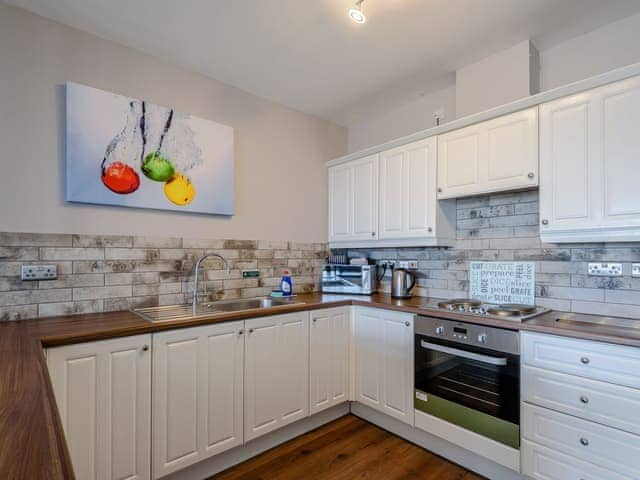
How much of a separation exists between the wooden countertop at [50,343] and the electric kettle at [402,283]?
0.08m

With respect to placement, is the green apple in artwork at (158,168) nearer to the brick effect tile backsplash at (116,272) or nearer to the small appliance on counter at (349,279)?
the brick effect tile backsplash at (116,272)

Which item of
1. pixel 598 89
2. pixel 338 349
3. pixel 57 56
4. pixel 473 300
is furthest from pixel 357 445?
pixel 57 56

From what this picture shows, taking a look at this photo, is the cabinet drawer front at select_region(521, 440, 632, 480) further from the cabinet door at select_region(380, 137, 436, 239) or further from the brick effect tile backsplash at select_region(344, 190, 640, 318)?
the cabinet door at select_region(380, 137, 436, 239)

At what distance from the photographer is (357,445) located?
7.59 feet

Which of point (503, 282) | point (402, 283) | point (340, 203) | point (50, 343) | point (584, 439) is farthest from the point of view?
point (340, 203)

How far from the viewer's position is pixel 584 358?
5.30ft

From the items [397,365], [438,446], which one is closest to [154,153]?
[397,365]

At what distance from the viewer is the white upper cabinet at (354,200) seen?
2.99m

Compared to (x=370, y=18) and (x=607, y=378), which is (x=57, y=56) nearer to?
(x=370, y=18)

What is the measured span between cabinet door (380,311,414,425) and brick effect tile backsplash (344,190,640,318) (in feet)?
2.05

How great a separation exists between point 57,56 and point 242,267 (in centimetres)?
173

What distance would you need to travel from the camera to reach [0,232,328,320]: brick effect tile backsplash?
1848 millimetres

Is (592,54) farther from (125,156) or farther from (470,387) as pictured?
(125,156)

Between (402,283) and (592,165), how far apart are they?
145 centimetres
